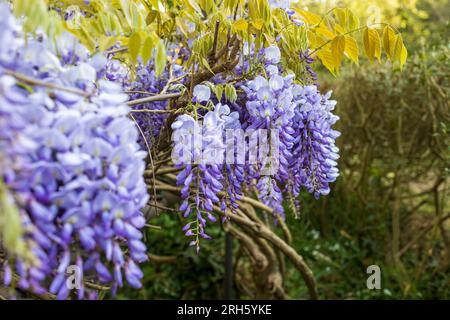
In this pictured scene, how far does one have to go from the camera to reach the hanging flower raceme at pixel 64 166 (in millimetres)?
768

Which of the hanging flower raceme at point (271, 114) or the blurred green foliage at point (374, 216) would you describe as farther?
the blurred green foliage at point (374, 216)

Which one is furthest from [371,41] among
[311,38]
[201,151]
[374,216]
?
[374,216]

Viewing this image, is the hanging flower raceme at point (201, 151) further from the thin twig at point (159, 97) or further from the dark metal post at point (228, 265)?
the dark metal post at point (228, 265)

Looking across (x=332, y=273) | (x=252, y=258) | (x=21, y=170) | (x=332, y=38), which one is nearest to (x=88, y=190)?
(x=21, y=170)

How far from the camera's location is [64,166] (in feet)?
2.72

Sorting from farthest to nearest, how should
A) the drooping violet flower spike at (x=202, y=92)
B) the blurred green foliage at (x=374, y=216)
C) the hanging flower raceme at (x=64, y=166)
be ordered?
the blurred green foliage at (x=374, y=216) → the drooping violet flower spike at (x=202, y=92) → the hanging flower raceme at (x=64, y=166)

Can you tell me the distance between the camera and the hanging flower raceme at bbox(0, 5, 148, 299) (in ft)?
2.52

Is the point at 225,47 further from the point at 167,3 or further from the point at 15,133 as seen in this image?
the point at 15,133

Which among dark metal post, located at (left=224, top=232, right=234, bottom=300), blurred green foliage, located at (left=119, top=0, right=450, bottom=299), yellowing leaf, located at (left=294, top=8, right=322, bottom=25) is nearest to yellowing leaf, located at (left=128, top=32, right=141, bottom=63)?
yellowing leaf, located at (left=294, top=8, right=322, bottom=25)

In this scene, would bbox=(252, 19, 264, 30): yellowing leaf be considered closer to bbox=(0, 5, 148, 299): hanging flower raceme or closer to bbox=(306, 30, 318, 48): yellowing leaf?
bbox=(306, 30, 318, 48): yellowing leaf

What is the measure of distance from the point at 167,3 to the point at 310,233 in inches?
131

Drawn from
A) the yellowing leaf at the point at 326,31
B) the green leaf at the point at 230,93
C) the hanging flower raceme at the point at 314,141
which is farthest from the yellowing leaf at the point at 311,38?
the green leaf at the point at 230,93

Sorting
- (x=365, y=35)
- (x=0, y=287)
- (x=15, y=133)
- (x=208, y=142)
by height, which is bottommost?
(x=0, y=287)

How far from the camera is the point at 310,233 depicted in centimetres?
450
